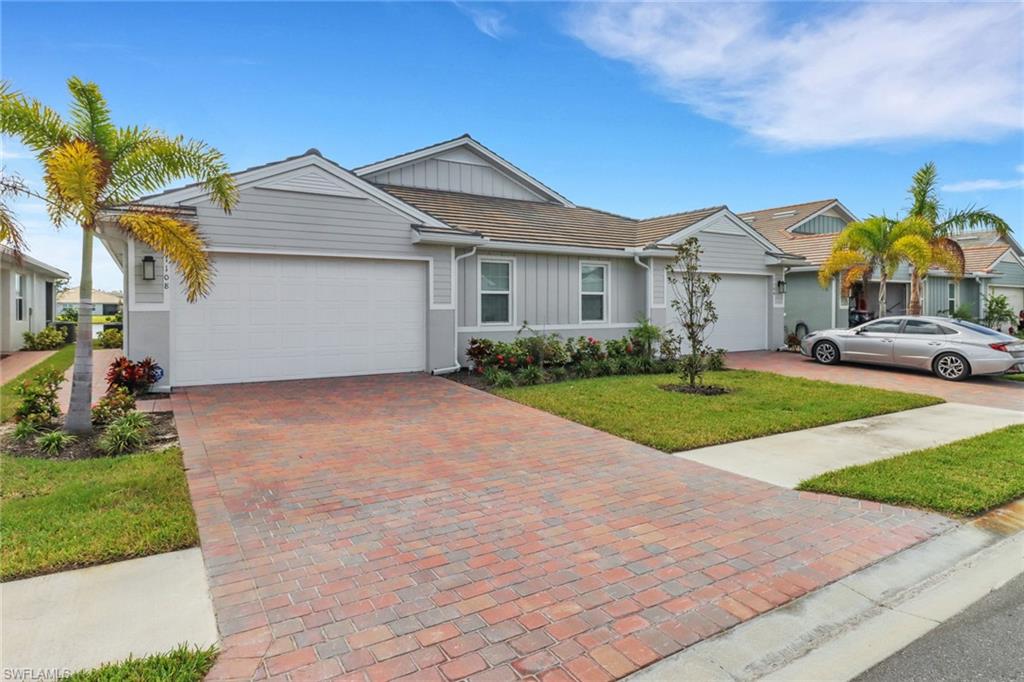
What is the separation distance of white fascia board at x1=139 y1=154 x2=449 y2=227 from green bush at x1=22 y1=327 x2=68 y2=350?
13363 millimetres

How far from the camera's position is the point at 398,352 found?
40.0 feet

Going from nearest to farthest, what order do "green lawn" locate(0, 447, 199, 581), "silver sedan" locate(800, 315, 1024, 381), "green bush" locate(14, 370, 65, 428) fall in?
"green lawn" locate(0, 447, 199, 581)
"green bush" locate(14, 370, 65, 428)
"silver sedan" locate(800, 315, 1024, 381)

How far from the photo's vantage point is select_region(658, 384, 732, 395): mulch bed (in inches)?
408

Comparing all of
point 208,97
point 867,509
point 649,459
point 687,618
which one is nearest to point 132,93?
point 208,97

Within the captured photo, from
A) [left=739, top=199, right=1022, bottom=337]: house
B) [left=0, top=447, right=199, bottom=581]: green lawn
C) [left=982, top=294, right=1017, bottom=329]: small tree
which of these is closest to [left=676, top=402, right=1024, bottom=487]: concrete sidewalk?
[left=0, top=447, right=199, bottom=581]: green lawn

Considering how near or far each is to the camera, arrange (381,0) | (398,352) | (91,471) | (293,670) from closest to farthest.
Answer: (293,670), (91,471), (381,0), (398,352)

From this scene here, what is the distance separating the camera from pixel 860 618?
321 cm

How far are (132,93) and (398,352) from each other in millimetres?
6559

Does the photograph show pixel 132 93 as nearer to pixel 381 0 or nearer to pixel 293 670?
pixel 381 0

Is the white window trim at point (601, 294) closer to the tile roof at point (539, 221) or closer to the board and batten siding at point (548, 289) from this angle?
the board and batten siding at point (548, 289)

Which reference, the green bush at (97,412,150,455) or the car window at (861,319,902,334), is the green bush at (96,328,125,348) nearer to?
the green bush at (97,412,150,455)

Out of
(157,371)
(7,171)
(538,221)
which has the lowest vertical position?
(157,371)

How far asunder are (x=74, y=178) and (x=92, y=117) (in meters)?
1.15

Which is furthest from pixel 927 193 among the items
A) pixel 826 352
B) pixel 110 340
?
pixel 110 340
